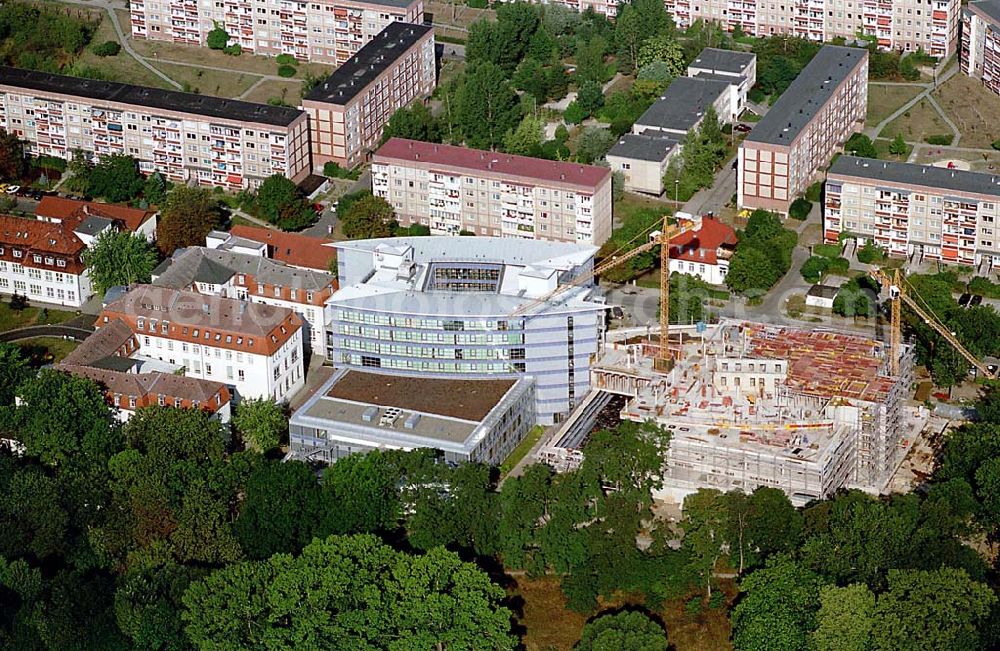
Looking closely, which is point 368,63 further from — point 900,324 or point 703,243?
point 900,324

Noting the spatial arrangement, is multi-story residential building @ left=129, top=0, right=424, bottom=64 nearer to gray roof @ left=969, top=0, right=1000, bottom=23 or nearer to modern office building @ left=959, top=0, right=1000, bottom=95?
modern office building @ left=959, top=0, right=1000, bottom=95

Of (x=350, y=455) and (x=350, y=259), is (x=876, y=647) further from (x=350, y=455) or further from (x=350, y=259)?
(x=350, y=259)

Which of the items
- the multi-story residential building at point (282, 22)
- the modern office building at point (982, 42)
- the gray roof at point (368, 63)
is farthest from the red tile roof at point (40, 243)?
the modern office building at point (982, 42)

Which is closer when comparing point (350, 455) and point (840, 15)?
point (350, 455)

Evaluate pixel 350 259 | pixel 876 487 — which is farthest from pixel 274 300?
pixel 876 487

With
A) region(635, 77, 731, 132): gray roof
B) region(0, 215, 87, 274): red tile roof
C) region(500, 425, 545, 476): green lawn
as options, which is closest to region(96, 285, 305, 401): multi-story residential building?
region(0, 215, 87, 274): red tile roof

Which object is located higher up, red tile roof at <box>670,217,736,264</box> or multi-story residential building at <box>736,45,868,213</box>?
multi-story residential building at <box>736,45,868,213</box>

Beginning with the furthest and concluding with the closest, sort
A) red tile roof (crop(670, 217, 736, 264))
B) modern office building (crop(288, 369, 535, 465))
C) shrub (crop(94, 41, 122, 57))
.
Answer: shrub (crop(94, 41, 122, 57)) < red tile roof (crop(670, 217, 736, 264)) < modern office building (crop(288, 369, 535, 465))
